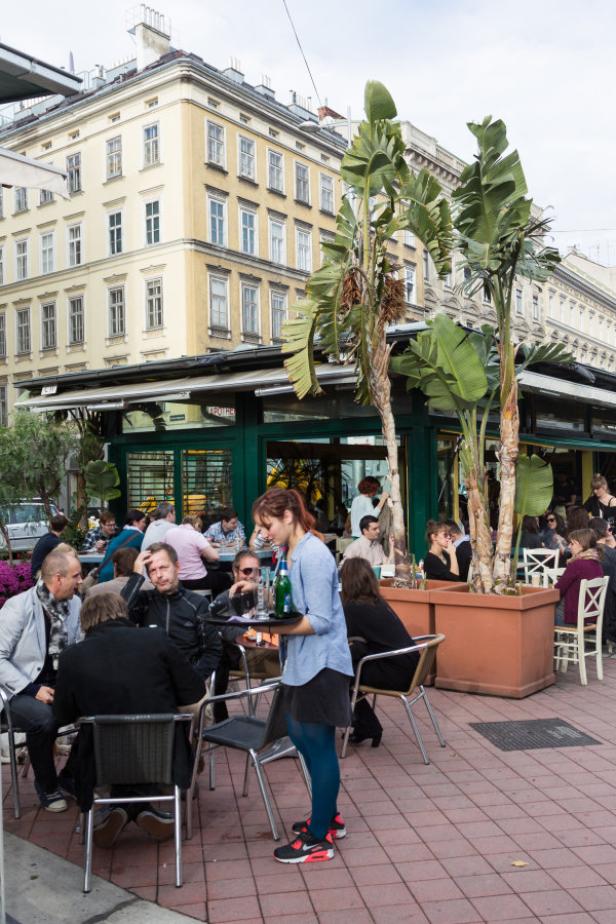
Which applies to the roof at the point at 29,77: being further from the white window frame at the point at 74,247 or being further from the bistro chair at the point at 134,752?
the white window frame at the point at 74,247

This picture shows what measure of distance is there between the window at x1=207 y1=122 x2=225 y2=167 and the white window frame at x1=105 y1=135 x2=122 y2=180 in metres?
4.30

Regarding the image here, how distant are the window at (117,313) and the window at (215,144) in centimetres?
663

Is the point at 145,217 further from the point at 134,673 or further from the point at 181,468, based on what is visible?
the point at 134,673

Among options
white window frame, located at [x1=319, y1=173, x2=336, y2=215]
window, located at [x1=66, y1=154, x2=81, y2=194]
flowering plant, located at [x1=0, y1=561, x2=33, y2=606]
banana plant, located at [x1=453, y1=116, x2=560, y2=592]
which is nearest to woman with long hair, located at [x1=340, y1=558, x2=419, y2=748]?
banana plant, located at [x1=453, y1=116, x2=560, y2=592]

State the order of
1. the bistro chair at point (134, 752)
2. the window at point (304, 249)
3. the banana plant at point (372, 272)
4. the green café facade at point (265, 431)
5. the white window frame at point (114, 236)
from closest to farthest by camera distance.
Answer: the bistro chair at point (134, 752) < the banana plant at point (372, 272) < the green café facade at point (265, 431) < the white window frame at point (114, 236) < the window at point (304, 249)

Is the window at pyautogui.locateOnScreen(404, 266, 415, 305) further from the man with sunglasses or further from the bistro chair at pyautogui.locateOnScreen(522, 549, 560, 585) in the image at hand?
the man with sunglasses

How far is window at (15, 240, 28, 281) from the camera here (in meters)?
43.4

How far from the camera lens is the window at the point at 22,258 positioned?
43.4 m

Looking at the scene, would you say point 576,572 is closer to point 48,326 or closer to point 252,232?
point 252,232

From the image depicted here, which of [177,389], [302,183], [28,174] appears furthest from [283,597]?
[302,183]

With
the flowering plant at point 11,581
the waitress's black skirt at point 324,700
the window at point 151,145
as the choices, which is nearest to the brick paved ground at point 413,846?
the waitress's black skirt at point 324,700

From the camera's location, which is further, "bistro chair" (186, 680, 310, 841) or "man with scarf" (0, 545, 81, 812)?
"man with scarf" (0, 545, 81, 812)

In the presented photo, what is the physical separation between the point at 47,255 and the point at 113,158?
5.70 m

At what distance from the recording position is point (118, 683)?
440 centimetres
